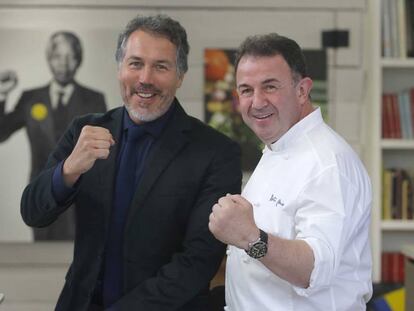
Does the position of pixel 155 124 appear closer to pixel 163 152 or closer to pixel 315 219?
pixel 163 152

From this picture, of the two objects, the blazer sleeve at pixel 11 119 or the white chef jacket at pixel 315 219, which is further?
the blazer sleeve at pixel 11 119

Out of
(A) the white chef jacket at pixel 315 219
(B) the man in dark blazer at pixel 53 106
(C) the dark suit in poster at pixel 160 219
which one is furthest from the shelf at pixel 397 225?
(A) the white chef jacket at pixel 315 219

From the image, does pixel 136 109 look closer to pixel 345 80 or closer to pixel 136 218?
pixel 136 218

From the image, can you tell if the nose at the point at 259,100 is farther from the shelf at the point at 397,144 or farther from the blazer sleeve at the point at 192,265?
the shelf at the point at 397,144

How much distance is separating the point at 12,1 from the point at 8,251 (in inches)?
51.2

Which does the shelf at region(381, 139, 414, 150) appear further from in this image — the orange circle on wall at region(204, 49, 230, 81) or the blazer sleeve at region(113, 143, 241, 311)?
the blazer sleeve at region(113, 143, 241, 311)

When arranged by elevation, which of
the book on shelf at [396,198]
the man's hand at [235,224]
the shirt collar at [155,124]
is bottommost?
the book on shelf at [396,198]

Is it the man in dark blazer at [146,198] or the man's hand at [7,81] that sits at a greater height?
the man's hand at [7,81]

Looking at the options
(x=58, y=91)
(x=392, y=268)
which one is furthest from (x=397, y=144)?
(x=58, y=91)

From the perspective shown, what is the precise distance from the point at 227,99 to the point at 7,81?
3.71ft

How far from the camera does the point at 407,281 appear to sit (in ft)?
9.25

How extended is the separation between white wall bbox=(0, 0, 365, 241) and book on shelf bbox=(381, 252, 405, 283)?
1.92ft

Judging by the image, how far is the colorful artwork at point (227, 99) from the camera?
3729 millimetres

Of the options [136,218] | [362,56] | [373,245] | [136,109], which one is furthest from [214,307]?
[362,56]
